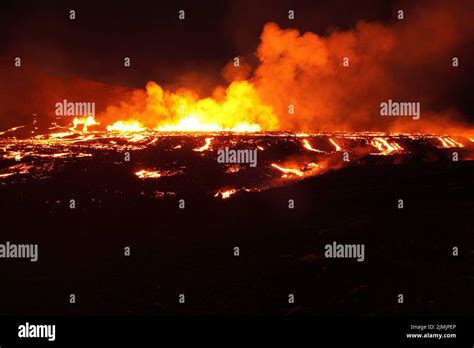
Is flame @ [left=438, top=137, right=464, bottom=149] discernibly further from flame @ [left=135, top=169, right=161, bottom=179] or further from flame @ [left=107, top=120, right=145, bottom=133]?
flame @ [left=107, top=120, right=145, bottom=133]

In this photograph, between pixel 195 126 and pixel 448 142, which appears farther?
pixel 195 126

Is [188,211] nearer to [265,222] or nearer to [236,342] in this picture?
[265,222]

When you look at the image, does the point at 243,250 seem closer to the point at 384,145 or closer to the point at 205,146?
the point at 205,146

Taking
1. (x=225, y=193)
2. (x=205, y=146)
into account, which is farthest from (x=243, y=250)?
(x=205, y=146)

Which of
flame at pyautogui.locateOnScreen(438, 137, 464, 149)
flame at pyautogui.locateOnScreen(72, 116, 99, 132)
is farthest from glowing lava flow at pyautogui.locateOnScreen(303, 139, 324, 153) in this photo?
flame at pyautogui.locateOnScreen(72, 116, 99, 132)

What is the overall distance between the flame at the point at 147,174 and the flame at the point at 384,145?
61.5ft

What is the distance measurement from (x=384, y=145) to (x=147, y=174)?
2146 cm

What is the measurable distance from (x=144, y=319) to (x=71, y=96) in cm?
6335

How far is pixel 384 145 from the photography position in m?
41.4

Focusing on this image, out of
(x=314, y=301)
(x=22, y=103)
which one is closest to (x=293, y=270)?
(x=314, y=301)

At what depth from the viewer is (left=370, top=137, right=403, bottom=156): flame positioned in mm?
40031

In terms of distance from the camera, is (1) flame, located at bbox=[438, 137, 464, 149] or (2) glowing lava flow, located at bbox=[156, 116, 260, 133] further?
(2) glowing lava flow, located at bbox=[156, 116, 260, 133]

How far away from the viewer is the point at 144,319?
1153 cm

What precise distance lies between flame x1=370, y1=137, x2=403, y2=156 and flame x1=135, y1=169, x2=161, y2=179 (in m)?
18.7
